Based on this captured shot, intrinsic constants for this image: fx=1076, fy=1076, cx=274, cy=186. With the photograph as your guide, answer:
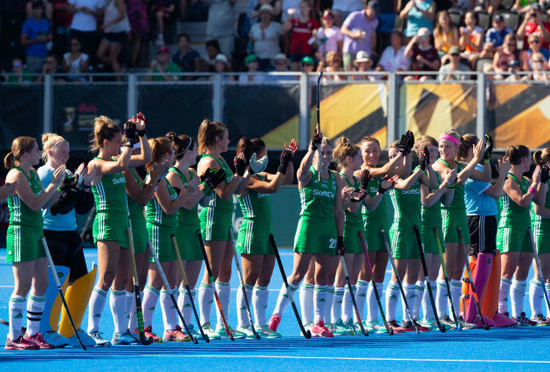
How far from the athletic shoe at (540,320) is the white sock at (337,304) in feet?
7.37

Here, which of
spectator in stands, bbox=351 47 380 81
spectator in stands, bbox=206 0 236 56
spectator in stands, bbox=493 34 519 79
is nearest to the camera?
spectator in stands, bbox=493 34 519 79

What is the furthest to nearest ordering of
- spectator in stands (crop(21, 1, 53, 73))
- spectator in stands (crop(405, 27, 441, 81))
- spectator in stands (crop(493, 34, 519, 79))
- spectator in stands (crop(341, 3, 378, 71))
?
spectator in stands (crop(21, 1, 53, 73))
spectator in stands (crop(341, 3, 378, 71))
spectator in stands (crop(405, 27, 441, 81))
spectator in stands (crop(493, 34, 519, 79))

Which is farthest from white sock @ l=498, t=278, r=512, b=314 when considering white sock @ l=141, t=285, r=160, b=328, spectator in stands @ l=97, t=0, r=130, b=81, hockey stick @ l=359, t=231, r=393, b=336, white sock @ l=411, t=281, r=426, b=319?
spectator in stands @ l=97, t=0, r=130, b=81

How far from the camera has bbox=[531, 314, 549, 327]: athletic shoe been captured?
11.3 m

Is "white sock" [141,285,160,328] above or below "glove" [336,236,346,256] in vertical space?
below

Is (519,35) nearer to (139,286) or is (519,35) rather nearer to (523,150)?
(523,150)

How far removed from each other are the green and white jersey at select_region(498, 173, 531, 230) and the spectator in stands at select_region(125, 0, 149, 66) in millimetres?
11437

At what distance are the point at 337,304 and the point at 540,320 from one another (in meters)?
2.35

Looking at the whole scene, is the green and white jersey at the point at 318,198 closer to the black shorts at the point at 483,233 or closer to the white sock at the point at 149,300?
the white sock at the point at 149,300

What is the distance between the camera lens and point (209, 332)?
10078mm

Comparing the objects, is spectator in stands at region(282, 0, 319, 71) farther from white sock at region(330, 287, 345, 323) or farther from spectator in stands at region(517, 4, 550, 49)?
white sock at region(330, 287, 345, 323)

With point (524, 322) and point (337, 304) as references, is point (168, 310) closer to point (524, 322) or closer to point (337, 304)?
point (337, 304)

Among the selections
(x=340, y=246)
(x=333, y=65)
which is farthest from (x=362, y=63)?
(x=340, y=246)

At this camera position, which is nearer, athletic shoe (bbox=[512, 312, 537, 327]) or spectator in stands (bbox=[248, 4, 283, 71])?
athletic shoe (bbox=[512, 312, 537, 327])
